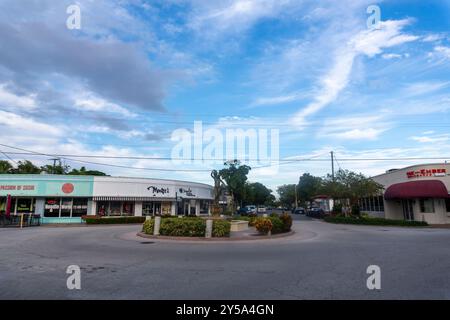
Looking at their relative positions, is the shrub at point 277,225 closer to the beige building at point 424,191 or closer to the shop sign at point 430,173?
the beige building at point 424,191

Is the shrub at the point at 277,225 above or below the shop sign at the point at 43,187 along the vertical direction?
below

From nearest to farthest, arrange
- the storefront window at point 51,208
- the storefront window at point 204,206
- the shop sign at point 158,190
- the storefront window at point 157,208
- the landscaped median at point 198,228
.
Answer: the landscaped median at point 198,228 → the storefront window at point 51,208 → the shop sign at point 158,190 → the storefront window at point 157,208 → the storefront window at point 204,206

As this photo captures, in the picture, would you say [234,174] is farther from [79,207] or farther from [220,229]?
[220,229]

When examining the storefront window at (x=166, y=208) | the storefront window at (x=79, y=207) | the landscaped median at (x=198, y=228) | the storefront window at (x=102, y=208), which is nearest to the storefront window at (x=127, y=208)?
the storefront window at (x=102, y=208)

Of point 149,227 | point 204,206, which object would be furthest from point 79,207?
point 149,227

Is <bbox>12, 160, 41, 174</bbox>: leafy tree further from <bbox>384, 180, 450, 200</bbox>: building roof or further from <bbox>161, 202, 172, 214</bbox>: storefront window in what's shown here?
<bbox>384, 180, 450, 200</bbox>: building roof

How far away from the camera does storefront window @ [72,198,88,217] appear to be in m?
34.7

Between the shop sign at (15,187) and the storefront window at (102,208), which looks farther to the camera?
the storefront window at (102,208)

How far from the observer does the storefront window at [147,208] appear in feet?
127

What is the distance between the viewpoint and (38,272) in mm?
8430

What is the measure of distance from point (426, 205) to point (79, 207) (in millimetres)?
36209

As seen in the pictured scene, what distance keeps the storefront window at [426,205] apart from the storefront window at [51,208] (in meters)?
37.9
